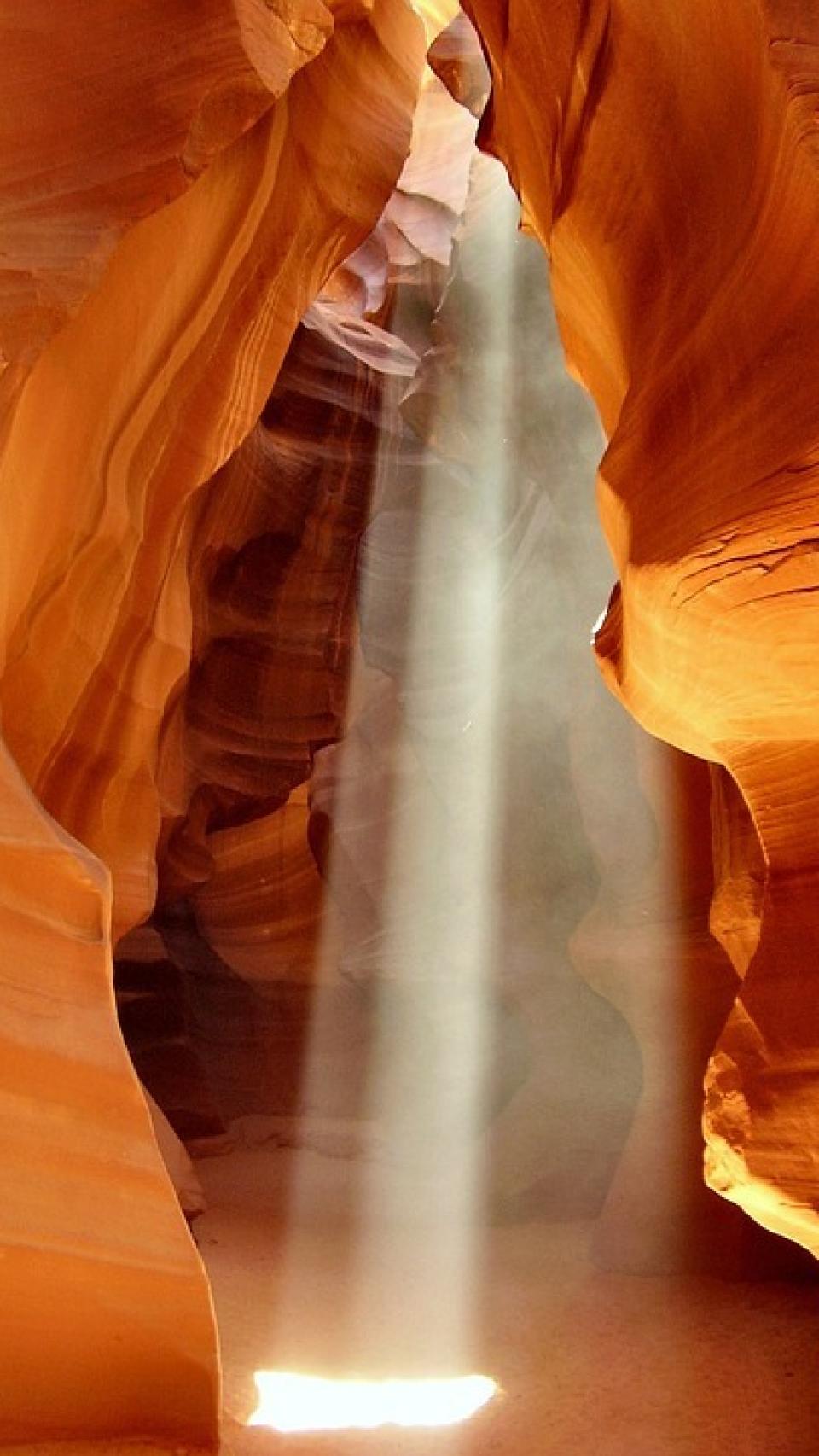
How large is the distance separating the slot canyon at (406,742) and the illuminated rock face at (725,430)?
0.02 metres

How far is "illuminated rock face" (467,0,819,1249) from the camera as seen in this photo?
2.85 meters

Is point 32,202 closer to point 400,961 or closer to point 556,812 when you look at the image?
point 556,812

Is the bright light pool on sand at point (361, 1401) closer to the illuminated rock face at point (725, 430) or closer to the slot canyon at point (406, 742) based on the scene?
the slot canyon at point (406, 742)

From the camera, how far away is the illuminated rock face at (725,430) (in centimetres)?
285

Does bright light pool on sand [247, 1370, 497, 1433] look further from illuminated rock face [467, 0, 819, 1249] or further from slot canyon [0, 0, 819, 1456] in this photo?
illuminated rock face [467, 0, 819, 1249]

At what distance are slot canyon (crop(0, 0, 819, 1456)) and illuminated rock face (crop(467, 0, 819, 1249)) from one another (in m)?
0.02

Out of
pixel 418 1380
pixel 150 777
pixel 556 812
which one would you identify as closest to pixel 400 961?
pixel 556 812

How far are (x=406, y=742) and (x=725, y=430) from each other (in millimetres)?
6366

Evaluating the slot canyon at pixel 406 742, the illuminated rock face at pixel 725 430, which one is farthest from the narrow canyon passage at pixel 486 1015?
the illuminated rock face at pixel 725 430

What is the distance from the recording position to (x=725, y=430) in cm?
309

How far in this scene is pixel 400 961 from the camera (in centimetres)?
875

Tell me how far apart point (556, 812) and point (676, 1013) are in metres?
2.15

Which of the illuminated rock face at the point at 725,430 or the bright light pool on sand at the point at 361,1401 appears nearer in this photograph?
the illuminated rock face at the point at 725,430

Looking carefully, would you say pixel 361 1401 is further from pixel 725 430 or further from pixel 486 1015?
pixel 486 1015
